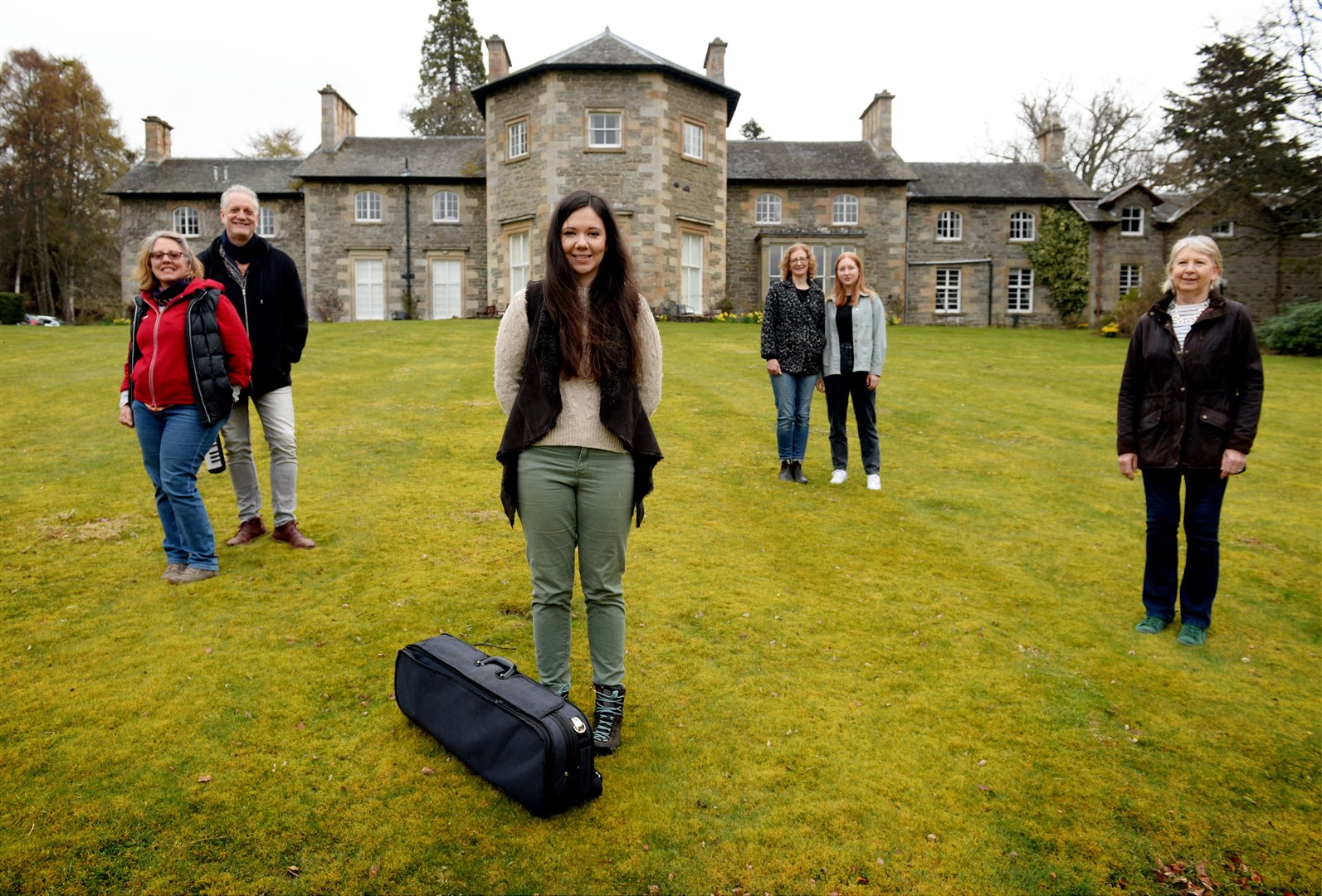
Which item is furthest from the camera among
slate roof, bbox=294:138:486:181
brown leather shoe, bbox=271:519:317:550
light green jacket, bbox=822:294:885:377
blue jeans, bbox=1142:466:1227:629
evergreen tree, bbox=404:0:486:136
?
evergreen tree, bbox=404:0:486:136

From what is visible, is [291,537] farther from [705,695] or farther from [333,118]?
[333,118]

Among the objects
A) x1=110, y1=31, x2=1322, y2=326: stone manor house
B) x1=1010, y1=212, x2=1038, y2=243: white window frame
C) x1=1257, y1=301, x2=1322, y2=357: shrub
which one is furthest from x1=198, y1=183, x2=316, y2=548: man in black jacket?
x1=1010, y1=212, x2=1038, y2=243: white window frame

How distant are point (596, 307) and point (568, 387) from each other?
0.36 m

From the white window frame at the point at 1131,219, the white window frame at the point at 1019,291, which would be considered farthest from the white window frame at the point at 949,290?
the white window frame at the point at 1131,219

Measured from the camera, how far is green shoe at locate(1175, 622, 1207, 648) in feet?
15.9

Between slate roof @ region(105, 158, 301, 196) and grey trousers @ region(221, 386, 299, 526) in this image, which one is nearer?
grey trousers @ region(221, 386, 299, 526)

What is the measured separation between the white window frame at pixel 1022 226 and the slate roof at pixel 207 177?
31.2 m

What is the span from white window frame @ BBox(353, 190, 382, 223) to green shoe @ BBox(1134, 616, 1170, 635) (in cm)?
3406

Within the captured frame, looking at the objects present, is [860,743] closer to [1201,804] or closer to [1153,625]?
[1201,804]

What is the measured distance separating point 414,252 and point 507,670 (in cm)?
3334

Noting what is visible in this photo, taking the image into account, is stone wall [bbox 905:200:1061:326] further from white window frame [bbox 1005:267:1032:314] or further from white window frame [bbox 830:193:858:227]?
white window frame [bbox 830:193:858:227]

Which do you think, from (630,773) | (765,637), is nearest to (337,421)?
(765,637)

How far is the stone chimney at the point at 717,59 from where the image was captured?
31.2 meters

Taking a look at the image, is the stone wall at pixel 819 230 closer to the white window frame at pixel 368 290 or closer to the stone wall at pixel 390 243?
the stone wall at pixel 390 243
